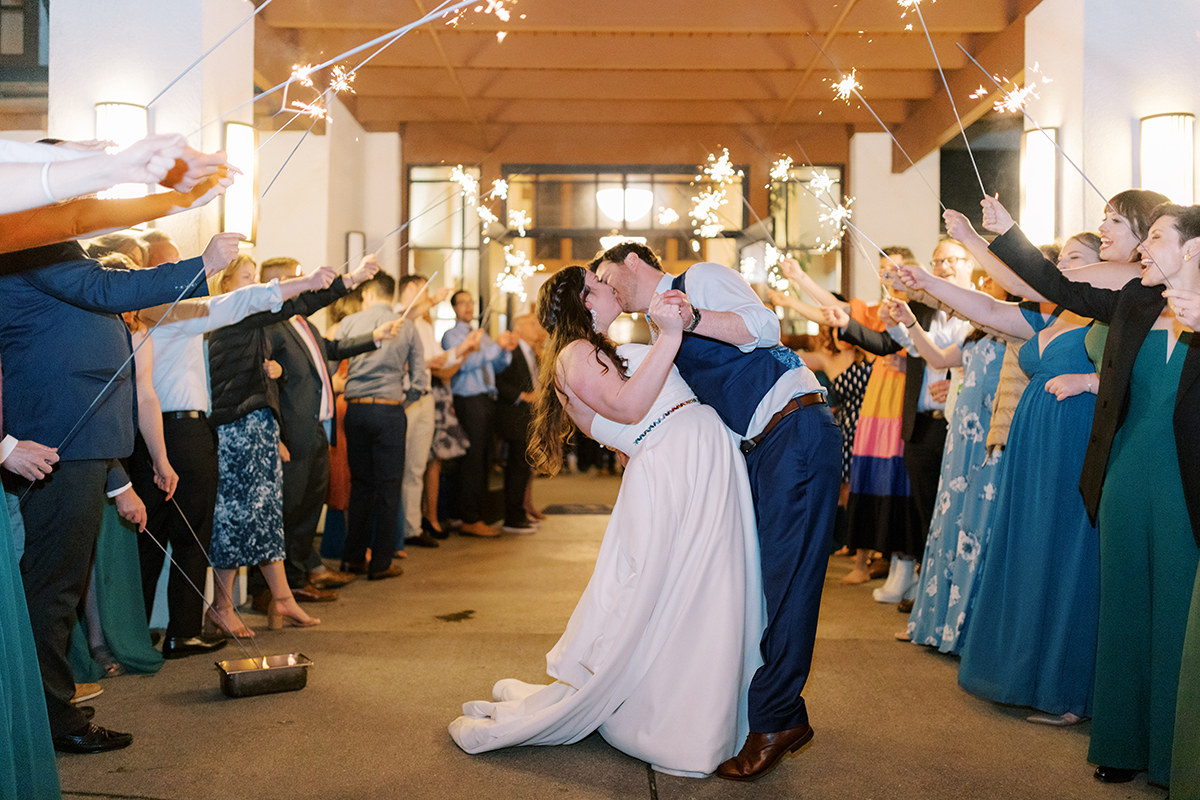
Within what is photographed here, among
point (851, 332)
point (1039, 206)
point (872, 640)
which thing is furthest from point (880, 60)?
point (872, 640)

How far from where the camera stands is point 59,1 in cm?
375

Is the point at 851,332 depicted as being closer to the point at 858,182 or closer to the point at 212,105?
the point at 212,105

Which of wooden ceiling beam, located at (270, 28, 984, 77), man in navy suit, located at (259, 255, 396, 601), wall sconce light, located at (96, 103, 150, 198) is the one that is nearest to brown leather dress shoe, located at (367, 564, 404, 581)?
man in navy suit, located at (259, 255, 396, 601)

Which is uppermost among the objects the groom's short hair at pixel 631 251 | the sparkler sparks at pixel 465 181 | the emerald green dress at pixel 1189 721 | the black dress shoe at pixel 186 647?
the sparkler sparks at pixel 465 181

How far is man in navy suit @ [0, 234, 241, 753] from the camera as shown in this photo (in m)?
2.42

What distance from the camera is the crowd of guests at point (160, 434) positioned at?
6.20 ft

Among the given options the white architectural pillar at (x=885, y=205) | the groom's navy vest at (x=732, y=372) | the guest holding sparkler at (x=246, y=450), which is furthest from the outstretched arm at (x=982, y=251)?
the white architectural pillar at (x=885, y=205)

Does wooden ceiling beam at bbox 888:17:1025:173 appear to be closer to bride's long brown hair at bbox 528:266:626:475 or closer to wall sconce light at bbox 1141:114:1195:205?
wall sconce light at bbox 1141:114:1195:205

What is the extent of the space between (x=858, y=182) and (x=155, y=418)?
23.7 feet

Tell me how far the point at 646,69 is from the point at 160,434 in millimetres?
5284

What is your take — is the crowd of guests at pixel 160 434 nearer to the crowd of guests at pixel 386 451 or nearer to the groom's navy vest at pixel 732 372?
the crowd of guests at pixel 386 451

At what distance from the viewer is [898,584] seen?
4699 mm

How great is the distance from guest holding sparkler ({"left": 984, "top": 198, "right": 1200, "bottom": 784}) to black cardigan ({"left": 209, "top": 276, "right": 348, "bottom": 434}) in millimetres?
2782

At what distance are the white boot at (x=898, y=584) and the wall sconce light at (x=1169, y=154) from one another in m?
2.03
